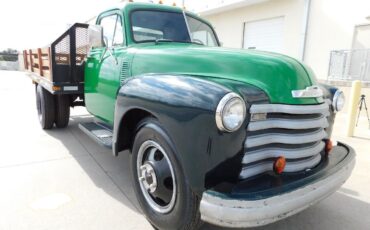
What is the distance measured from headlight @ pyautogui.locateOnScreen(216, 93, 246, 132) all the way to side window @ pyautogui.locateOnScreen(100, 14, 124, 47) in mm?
2045

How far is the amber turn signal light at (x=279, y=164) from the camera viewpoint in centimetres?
196

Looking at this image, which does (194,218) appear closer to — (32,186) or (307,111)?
(307,111)

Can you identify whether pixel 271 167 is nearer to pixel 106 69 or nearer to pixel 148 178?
pixel 148 178

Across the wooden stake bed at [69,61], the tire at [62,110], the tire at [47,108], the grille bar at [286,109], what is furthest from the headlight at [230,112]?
the tire at [47,108]

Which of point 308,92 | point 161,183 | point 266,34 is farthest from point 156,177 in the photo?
point 266,34

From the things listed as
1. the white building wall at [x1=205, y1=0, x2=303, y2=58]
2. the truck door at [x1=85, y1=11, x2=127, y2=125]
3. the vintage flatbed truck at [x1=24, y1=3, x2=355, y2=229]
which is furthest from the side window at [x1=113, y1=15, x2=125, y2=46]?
the white building wall at [x1=205, y1=0, x2=303, y2=58]

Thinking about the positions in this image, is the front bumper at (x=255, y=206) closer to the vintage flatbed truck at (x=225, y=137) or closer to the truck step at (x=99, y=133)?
the vintage flatbed truck at (x=225, y=137)

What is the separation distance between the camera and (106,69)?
11.4ft

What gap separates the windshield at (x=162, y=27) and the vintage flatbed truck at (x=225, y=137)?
1.45ft

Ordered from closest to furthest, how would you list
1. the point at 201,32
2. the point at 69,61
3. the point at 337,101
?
the point at 337,101 → the point at 201,32 → the point at 69,61

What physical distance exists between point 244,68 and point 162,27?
1610 mm

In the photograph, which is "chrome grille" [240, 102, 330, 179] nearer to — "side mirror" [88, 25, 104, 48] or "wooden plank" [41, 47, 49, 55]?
"side mirror" [88, 25, 104, 48]

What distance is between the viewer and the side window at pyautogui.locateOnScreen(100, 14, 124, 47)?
348 cm

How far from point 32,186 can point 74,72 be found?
1883 millimetres
